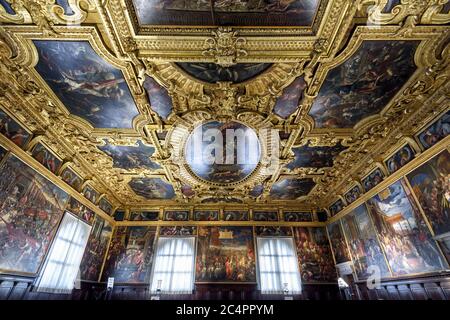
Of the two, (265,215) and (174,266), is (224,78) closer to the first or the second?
(265,215)

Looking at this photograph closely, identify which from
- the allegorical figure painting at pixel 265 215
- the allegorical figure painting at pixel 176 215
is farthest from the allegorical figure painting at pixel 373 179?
the allegorical figure painting at pixel 176 215

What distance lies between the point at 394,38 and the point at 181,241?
12.9 m

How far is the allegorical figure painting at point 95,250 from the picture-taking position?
35.1 feet

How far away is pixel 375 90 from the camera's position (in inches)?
240

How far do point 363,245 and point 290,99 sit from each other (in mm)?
7783

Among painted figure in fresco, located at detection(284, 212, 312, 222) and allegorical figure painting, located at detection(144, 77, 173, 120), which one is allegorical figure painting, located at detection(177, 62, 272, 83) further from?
painted figure in fresco, located at detection(284, 212, 312, 222)

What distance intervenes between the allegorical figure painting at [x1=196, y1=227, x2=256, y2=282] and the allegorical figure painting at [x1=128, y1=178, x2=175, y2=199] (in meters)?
3.17

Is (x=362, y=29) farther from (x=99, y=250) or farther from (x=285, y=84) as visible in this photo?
(x=99, y=250)

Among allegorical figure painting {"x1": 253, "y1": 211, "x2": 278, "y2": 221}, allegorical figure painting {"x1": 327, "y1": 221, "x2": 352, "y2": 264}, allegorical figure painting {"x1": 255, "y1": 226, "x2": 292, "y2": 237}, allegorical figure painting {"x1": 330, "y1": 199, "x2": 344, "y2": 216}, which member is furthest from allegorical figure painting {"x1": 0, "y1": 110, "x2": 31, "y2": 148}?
allegorical figure painting {"x1": 327, "y1": 221, "x2": 352, "y2": 264}

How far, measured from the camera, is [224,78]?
574cm

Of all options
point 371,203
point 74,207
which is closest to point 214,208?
point 74,207

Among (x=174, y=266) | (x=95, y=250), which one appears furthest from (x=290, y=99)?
(x=95, y=250)

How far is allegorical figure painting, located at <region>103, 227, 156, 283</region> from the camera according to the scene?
12.1 meters

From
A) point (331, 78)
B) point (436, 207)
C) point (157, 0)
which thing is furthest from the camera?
point (436, 207)
